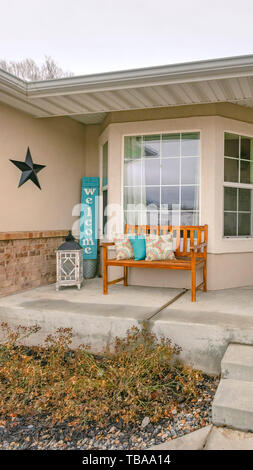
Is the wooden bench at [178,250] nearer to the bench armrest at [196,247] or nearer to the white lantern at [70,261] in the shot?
the bench armrest at [196,247]

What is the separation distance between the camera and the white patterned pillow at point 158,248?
185 inches

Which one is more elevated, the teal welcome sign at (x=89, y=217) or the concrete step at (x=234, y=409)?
the teal welcome sign at (x=89, y=217)

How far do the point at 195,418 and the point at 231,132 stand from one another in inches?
157

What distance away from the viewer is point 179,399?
2.82 meters

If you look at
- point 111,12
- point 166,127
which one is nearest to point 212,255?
point 166,127

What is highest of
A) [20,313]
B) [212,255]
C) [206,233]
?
[206,233]

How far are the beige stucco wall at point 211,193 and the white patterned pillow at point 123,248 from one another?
0.63 meters

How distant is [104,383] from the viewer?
9.22ft

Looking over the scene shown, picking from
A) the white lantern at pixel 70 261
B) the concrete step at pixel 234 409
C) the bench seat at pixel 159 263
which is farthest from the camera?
the white lantern at pixel 70 261

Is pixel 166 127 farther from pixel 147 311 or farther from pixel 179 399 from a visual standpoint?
pixel 179 399

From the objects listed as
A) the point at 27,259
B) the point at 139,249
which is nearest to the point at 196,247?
the point at 139,249

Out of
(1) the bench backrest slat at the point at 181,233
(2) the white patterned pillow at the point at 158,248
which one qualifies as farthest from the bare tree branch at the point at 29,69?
(2) the white patterned pillow at the point at 158,248

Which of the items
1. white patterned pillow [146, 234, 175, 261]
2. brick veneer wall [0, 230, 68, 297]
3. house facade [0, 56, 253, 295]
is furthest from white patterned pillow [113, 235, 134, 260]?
brick veneer wall [0, 230, 68, 297]
